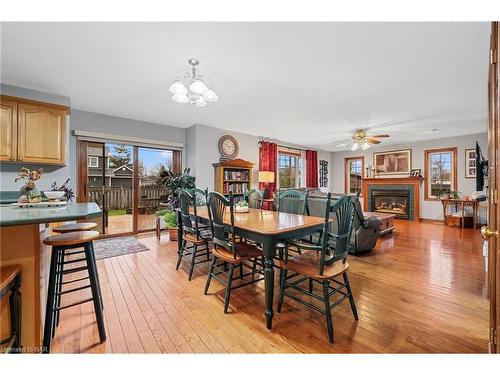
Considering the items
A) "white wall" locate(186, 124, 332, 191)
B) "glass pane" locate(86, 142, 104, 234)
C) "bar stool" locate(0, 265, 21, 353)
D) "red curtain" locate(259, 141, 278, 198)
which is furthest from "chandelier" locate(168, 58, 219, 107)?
"red curtain" locate(259, 141, 278, 198)

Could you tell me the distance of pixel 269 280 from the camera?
5.51 feet

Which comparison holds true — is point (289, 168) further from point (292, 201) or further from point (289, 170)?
point (292, 201)

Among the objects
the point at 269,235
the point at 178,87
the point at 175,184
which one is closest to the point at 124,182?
the point at 175,184

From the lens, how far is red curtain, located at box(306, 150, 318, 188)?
7.48 metres

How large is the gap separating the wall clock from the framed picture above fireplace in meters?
4.97

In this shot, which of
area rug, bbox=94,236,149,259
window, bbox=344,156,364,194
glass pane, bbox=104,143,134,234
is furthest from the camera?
window, bbox=344,156,364,194

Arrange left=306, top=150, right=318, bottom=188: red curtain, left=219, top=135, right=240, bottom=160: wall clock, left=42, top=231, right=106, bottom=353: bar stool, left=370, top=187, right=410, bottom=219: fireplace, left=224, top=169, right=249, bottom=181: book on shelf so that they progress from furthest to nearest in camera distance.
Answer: left=306, top=150, right=318, bottom=188: red curtain → left=370, top=187, right=410, bottom=219: fireplace → left=219, top=135, right=240, bottom=160: wall clock → left=224, top=169, right=249, bottom=181: book on shelf → left=42, top=231, right=106, bottom=353: bar stool

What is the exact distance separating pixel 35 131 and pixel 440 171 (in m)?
9.00

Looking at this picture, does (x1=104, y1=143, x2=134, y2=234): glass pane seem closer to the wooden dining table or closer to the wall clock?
the wall clock

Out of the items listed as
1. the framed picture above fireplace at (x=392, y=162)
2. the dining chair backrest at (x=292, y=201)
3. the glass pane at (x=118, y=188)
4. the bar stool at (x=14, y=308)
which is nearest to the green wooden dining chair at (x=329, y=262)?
the dining chair backrest at (x=292, y=201)

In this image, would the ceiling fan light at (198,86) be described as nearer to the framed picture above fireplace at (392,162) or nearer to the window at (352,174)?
the framed picture above fireplace at (392,162)

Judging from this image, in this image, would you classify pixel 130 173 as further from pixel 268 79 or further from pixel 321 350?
pixel 321 350

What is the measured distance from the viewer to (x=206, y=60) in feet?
7.48

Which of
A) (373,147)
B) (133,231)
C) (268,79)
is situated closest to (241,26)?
(268,79)
